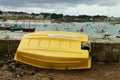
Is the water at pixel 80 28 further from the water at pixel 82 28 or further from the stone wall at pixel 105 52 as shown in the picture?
the stone wall at pixel 105 52

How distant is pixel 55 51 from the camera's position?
839 centimetres

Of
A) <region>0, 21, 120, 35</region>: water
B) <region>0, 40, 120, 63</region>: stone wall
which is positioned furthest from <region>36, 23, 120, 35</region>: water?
<region>0, 40, 120, 63</region>: stone wall

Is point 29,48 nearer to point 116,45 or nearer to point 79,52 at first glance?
point 79,52

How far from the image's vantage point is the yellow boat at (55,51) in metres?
8.17

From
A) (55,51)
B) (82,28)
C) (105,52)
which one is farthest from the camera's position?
(82,28)

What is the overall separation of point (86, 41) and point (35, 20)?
161792mm

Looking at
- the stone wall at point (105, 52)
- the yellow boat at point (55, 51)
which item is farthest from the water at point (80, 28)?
the yellow boat at point (55, 51)

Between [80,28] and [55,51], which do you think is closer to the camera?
[55,51]

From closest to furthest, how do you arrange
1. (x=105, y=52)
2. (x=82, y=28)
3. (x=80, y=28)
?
1. (x=105, y=52)
2. (x=82, y=28)
3. (x=80, y=28)

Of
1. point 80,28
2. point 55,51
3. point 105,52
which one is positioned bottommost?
point 80,28

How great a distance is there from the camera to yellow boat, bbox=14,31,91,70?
817 centimetres

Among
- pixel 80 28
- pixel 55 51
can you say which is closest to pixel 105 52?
pixel 55 51

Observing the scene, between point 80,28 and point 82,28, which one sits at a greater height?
point 82,28

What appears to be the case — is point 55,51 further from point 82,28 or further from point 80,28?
point 80,28
